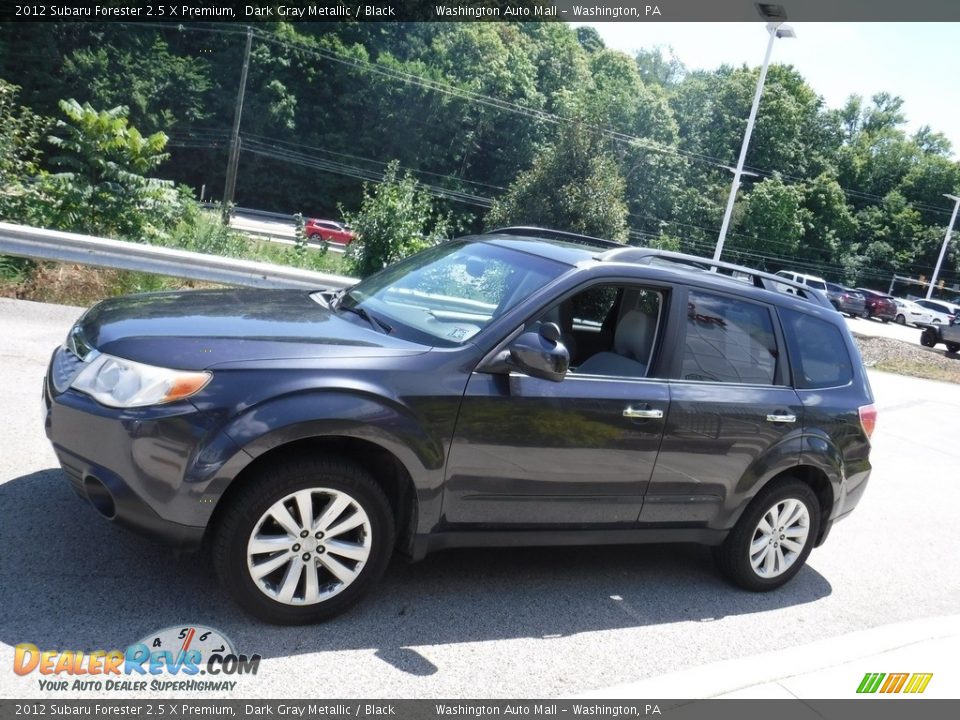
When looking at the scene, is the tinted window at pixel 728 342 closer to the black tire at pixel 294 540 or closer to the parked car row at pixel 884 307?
the black tire at pixel 294 540

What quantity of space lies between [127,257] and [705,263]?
22.5ft

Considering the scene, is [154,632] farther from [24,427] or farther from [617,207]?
[617,207]

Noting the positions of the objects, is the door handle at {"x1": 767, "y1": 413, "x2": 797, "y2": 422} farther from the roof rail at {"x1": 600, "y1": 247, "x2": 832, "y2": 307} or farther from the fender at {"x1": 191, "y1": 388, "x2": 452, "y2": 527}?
the fender at {"x1": 191, "y1": 388, "x2": 452, "y2": 527}

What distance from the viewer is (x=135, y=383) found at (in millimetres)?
3590

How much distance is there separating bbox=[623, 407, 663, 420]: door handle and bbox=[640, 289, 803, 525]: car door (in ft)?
0.29

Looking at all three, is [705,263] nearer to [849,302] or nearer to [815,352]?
[815,352]

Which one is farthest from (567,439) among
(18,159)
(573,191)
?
(573,191)

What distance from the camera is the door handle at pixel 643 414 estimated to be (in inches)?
175

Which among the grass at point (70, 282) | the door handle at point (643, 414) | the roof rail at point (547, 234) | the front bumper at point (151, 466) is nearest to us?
the front bumper at point (151, 466)

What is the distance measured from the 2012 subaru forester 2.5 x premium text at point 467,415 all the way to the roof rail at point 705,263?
2 centimetres

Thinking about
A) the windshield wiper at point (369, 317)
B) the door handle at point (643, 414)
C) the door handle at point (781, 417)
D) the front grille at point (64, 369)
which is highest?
the windshield wiper at point (369, 317)

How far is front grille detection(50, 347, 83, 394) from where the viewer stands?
12.5 ft

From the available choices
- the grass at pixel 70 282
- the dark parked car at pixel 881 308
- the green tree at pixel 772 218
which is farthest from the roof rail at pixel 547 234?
the green tree at pixel 772 218

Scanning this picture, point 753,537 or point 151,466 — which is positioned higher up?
point 151,466
